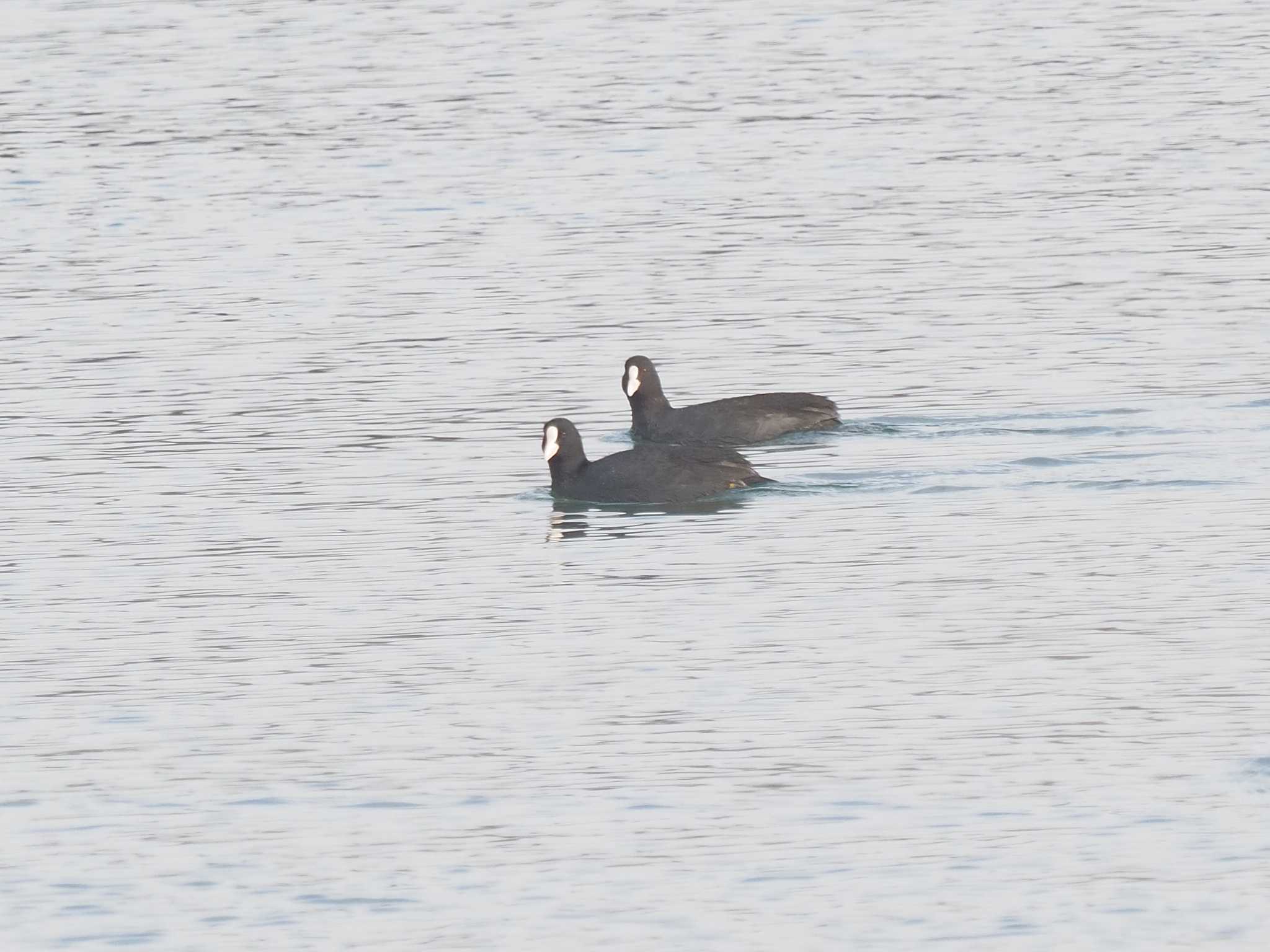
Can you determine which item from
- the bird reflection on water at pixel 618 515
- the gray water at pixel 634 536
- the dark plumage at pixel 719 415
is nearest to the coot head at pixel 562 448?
the bird reflection on water at pixel 618 515

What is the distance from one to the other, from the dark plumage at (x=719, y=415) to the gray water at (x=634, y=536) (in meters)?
0.21

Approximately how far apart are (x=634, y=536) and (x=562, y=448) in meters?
1.32

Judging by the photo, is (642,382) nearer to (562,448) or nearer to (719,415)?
(719,415)

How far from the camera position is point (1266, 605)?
17.1 meters

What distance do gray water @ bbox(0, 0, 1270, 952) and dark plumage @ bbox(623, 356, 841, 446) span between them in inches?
8.2

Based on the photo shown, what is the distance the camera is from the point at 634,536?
67.9 ft

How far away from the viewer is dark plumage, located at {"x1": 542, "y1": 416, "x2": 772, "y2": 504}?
70.9ft

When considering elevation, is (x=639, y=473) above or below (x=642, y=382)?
below

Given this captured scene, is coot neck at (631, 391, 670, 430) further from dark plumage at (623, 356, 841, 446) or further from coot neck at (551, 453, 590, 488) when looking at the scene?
coot neck at (551, 453, 590, 488)

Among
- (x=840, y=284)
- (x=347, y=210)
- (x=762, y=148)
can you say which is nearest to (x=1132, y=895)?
(x=840, y=284)

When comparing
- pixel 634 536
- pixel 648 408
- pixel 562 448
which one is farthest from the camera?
pixel 648 408

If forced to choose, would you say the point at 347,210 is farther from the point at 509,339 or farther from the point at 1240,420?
the point at 1240,420

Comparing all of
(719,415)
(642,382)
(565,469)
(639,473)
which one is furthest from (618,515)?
(642,382)

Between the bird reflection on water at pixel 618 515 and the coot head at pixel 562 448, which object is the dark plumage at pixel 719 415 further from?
the coot head at pixel 562 448
